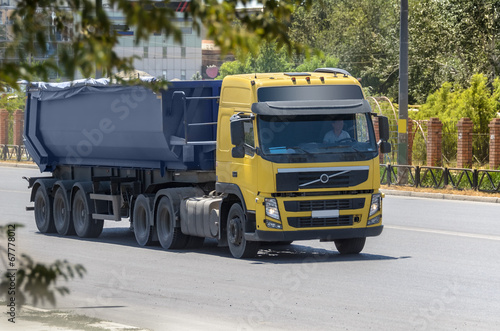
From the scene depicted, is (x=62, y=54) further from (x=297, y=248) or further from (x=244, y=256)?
(x=297, y=248)

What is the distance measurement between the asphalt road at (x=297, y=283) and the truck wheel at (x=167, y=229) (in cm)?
24

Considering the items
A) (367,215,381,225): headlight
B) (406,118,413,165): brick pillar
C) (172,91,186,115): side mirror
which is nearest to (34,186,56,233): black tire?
(172,91,186,115): side mirror

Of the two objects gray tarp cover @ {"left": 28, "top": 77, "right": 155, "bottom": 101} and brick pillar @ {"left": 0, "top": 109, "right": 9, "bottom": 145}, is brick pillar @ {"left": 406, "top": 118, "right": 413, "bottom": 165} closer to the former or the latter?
gray tarp cover @ {"left": 28, "top": 77, "right": 155, "bottom": 101}

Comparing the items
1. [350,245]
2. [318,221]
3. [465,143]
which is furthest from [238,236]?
[465,143]

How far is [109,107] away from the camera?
18.1 m

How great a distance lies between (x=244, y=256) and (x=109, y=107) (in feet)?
14.7

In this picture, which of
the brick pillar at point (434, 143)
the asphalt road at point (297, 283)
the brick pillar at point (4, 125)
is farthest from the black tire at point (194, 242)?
the brick pillar at point (4, 125)

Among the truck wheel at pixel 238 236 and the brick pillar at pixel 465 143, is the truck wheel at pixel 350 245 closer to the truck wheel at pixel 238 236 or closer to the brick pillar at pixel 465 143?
the truck wheel at pixel 238 236

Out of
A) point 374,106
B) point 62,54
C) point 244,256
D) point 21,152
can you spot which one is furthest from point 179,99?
point 21,152

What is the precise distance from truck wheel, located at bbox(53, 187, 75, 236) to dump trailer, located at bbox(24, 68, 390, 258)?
10.8 inches

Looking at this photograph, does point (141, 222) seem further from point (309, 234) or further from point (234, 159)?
point (309, 234)

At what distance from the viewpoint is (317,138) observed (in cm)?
1507

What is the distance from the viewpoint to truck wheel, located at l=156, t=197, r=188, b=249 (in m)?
16.7

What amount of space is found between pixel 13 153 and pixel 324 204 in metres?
44.5
